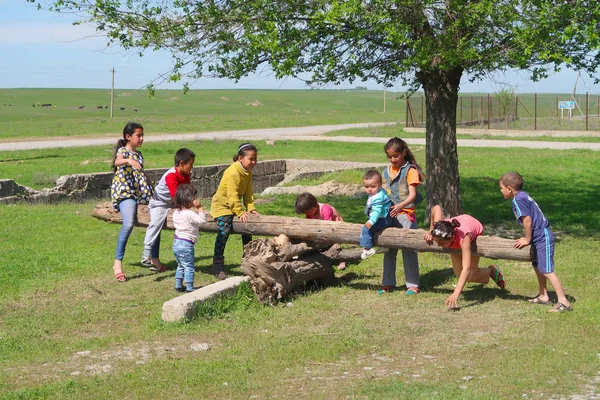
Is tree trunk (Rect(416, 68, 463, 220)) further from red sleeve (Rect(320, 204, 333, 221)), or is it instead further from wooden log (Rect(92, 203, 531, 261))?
wooden log (Rect(92, 203, 531, 261))

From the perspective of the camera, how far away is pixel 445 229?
7.61 m

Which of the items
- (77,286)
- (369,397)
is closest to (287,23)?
(77,286)

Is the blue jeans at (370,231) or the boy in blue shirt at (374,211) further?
the blue jeans at (370,231)

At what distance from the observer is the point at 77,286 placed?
8.82 m

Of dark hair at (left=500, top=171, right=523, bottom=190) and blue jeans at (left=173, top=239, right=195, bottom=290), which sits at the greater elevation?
dark hair at (left=500, top=171, right=523, bottom=190)

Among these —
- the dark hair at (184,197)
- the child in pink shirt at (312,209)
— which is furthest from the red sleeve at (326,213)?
the dark hair at (184,197)

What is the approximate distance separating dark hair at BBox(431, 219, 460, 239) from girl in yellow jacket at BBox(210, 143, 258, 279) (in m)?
2.04

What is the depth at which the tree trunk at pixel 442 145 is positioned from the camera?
1132 cm

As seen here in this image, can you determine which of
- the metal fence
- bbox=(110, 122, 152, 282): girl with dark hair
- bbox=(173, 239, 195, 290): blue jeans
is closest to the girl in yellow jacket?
bbox=(173, 239, 195, 290): blue jeans

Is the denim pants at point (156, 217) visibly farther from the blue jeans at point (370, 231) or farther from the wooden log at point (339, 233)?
the blue jeans at point (370, 231)

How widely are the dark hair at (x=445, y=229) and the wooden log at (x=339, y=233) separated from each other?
267 mm

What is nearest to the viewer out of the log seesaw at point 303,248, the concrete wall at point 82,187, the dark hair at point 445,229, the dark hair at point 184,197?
the dark hair at point 445,229

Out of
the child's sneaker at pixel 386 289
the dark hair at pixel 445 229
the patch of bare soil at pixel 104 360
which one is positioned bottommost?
the patch of bare soil at pixel 104 360

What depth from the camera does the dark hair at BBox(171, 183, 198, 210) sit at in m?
8.30
